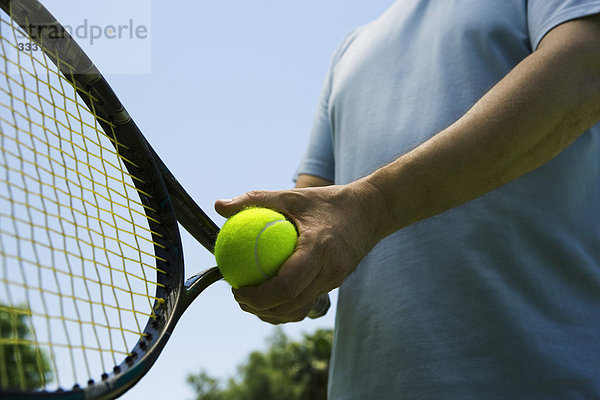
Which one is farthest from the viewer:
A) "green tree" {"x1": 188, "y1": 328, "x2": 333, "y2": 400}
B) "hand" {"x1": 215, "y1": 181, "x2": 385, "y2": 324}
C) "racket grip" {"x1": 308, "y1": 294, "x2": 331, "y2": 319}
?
"green tree" {"x1": 188, "y1": 328, "x2": 333, "y2": 400}

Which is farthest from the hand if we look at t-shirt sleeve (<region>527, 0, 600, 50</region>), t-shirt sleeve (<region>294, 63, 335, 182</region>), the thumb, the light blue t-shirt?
t-shirt sleeve (<region>294, 63, 335, 182</region>)

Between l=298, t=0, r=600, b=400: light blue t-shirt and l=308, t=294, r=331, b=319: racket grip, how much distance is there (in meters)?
0.04

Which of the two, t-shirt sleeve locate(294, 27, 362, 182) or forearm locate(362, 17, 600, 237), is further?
t-shirt sleeve locate(294, 27, 362, 182)

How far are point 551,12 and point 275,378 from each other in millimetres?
22228

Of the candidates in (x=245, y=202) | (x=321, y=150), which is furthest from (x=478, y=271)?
(x=321, y=150)

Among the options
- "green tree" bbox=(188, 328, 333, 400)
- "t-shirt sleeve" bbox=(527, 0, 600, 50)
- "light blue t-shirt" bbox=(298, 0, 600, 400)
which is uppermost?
"t-shirt sleeve" bbox=(527, 0, 600, 50)

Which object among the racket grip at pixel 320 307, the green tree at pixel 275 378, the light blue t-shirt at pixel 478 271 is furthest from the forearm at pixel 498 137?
the green tree at pixel 275 378

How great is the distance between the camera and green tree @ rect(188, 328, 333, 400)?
16.7 meters

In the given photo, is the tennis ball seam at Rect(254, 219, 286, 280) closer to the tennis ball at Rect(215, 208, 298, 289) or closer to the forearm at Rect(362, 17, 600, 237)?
the tennis ball at Rect(215, 208, 298, 289)

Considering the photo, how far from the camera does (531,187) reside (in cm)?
125

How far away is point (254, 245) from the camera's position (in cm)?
102

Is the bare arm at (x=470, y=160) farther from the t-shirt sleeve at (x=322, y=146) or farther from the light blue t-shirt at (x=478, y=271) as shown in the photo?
the t-shirt sleeve at (x=322, y=146)

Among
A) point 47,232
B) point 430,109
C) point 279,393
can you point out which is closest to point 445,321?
point 430,109

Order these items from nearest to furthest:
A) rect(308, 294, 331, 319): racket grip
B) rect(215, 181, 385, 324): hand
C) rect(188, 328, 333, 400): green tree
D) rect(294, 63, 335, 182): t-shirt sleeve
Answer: rect(215, 181, 385, 324): hand, rect(308, 294, 331, 319): racket grip, rect(294, 63, 335, 182): t-shirt sleeve, rect(188, 328, 333, 400): green tree
